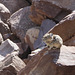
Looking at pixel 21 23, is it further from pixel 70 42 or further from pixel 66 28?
pixel 70 42

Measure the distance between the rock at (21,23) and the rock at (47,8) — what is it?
1603 mm

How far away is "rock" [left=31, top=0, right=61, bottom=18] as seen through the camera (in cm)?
1100

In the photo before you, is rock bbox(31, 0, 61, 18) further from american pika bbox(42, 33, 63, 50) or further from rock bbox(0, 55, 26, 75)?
american pika bbox(42, 33, 63, 50)

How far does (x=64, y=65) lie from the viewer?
5324mm

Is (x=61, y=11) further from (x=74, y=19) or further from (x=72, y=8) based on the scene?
(x=74, y=19)

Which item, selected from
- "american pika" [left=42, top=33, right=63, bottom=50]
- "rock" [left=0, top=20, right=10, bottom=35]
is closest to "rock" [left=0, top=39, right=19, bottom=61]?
"rock" [left=0, top=20, right=10, bottom=35]

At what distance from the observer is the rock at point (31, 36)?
37.8ft

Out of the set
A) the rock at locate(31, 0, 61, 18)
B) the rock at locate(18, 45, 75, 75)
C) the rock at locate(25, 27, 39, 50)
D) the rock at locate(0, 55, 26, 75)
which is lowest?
the rock at locate(0, 55, 26, 75)

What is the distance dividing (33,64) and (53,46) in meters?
0.83

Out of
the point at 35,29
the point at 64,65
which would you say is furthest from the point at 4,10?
the point at 64,65

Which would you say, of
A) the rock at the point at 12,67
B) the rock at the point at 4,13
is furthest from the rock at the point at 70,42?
the rock at the point at 4,13

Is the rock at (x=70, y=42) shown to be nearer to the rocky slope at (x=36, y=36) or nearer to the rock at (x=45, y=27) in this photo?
the rocky slope at (x=36, y=36)

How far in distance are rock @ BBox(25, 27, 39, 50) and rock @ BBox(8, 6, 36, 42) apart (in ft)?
2.51

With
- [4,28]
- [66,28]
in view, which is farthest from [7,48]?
[66,28]
